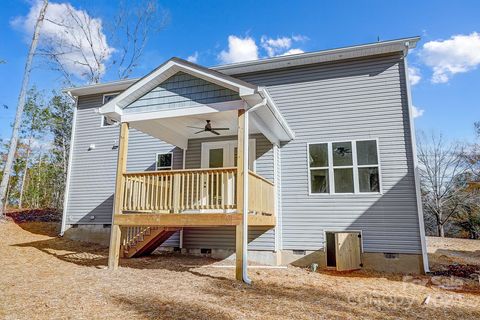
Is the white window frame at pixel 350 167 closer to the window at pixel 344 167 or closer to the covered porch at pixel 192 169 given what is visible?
the window at pixel 344 167

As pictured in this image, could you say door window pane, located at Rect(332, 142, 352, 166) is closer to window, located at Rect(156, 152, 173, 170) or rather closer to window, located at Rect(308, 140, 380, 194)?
window, located at Rect(308, 140, 380, 194)

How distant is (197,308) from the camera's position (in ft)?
14.3

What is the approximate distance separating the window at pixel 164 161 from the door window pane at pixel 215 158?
1557 mm

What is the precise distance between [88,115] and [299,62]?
8342 mm

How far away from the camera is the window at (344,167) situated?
8.84 meters

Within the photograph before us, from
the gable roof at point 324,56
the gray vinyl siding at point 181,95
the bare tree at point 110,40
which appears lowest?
the gray vinyl siding at point 181,95

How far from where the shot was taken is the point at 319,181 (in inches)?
364

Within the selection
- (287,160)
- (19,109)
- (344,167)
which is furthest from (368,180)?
(19,109)

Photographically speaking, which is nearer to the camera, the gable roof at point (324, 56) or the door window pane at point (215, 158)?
the gable roof at point (324, 56)

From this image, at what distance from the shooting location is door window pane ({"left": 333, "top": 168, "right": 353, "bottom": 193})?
8945mm

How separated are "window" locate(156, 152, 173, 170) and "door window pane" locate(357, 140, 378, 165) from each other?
601cm

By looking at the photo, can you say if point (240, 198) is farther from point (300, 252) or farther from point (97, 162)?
point (97, 162)

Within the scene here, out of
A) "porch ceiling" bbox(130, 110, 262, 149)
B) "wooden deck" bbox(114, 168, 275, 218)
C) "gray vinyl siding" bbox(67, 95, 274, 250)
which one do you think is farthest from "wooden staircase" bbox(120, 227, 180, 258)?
"porch ceiling" bbox(130, 110, 262, 149)

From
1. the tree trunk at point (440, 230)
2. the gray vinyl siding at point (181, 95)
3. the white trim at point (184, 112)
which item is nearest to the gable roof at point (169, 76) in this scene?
the gray vinyl siding at point (181, 95)
